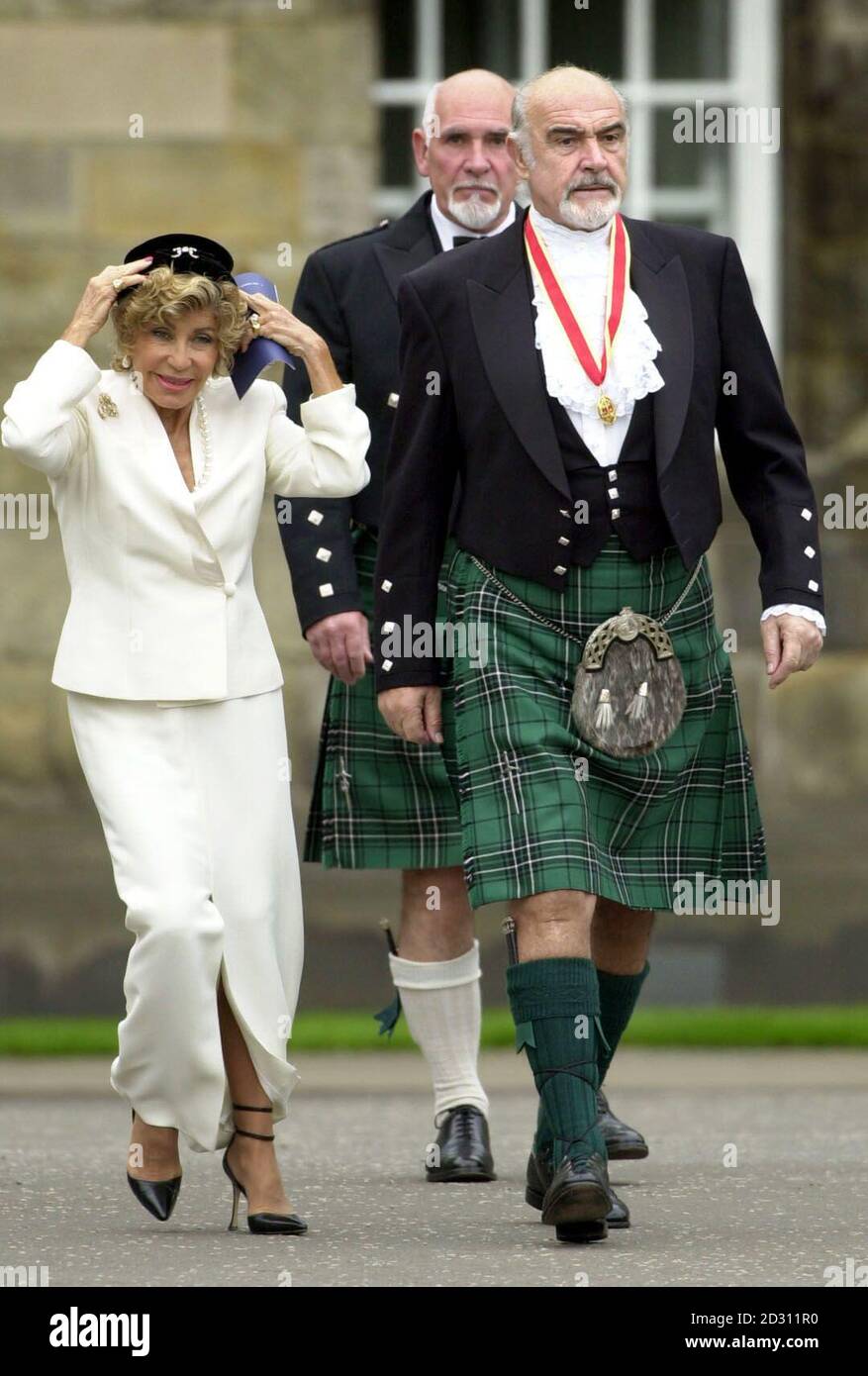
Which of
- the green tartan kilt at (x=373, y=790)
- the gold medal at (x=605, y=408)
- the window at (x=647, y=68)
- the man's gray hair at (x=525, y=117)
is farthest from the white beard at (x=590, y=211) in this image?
the window at (x=647, y=68)

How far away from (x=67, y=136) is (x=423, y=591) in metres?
5.04

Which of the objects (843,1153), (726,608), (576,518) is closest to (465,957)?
(843,1153)

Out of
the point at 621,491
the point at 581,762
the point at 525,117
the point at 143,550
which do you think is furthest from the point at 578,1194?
the point at 525,117

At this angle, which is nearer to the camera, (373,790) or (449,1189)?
(449,1189)

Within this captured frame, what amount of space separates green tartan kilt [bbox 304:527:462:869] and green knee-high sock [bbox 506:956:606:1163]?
134 centimetres

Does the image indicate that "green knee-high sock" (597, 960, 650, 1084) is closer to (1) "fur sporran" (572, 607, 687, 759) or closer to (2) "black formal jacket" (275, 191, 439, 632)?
(1) "fur sporran" (572, 607, 687, 759)

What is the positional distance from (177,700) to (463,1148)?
156 cm

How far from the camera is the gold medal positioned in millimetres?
5930

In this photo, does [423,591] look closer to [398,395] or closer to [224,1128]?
[398,395]

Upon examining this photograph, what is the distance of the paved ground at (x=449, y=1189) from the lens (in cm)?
546

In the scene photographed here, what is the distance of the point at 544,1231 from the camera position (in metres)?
5.92

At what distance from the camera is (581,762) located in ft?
19.3

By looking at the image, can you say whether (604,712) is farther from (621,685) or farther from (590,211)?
(590,211)

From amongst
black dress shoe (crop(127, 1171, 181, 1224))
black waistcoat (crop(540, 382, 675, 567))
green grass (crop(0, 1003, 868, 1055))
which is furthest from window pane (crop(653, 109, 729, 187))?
black dress shoe (crop(127, 1171, 181, 1224))
